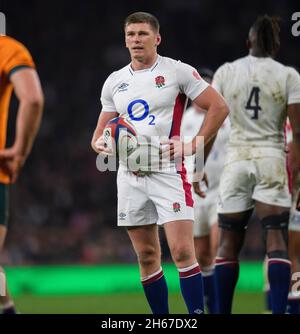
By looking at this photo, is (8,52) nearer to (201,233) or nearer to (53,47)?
(201,233)

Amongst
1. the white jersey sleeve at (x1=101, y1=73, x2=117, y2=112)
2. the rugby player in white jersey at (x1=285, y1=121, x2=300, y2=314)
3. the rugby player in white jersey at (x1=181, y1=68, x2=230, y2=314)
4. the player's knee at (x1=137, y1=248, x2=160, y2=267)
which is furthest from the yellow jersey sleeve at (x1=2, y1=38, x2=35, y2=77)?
the rugby player in white jersey at (x1=181, y1=68, x2=230, y2=314)

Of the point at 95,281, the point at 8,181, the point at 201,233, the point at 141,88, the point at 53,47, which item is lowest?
the point at 95,281

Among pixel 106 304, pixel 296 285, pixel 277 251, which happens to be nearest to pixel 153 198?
pixel 277 251

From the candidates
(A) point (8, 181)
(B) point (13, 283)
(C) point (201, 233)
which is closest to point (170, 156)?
(A) point (8, 181)

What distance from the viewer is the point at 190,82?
564 cm

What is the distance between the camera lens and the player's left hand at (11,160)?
4.42m

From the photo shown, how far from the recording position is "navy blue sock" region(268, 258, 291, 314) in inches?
235

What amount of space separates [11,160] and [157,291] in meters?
1.77

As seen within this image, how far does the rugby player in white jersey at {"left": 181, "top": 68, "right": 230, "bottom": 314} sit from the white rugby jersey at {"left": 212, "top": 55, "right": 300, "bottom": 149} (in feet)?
3.38

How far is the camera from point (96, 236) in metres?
18.0

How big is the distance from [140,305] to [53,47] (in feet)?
36.4

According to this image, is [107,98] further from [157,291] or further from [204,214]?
[204,214]

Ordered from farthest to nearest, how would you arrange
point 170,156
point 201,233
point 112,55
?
point 112,55 < point 201,233 < point 170,156
